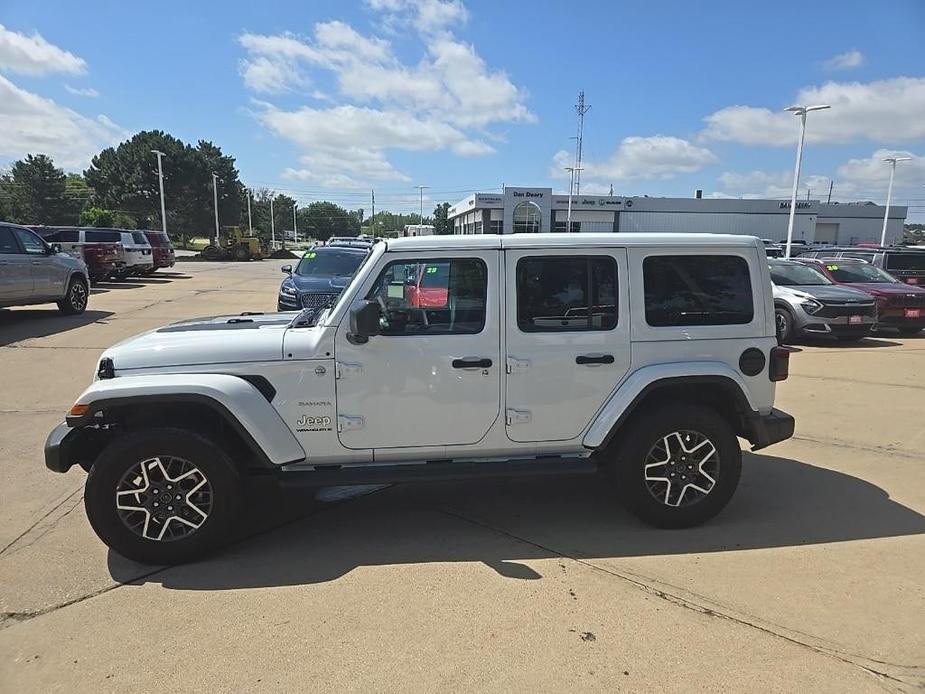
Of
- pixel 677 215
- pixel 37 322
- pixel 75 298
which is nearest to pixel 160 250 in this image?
pixel 75 298

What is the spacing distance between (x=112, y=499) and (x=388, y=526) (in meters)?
1.63

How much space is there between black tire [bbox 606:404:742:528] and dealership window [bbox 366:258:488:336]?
1.22m

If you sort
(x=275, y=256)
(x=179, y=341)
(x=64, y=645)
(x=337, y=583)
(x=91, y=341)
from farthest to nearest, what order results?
(x=275, y=256), (x=91, y=341), (x=179, y=341), (x=337, y=583), (x=64, y=645)

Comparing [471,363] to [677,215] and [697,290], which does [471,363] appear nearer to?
[697,290]

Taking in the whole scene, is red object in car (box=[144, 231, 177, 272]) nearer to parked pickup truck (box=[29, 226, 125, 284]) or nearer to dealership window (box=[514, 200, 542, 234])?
parked pickup truck (box=[29, 226, 125, 284])

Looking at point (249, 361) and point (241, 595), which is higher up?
point (249, 361)

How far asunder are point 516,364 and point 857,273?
1309 centimetres

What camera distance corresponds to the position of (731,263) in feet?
12.9

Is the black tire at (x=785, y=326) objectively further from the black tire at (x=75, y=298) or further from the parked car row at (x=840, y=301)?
the black tire at (x=75, y=298)

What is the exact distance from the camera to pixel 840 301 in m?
10.9

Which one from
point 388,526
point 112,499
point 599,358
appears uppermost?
point 599,358

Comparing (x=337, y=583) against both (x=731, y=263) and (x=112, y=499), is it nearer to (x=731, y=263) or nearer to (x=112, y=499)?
(x=112, y=499)

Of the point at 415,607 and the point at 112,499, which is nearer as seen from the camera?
the point at 415,607

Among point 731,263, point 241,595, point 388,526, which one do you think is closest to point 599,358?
point 731,263
